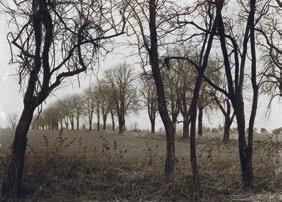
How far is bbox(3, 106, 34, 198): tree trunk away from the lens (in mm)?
17500

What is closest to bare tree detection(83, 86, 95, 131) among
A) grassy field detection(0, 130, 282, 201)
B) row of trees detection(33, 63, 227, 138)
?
row of trees detection(33, 63, 227, 138)

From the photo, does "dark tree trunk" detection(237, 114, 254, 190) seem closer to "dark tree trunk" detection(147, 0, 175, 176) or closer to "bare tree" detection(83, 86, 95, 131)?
"dark tree trunk" detection(147, 0, 175, 176)

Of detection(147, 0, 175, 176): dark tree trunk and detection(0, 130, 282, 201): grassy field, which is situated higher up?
detection(147, 0, 175, 176): dark tree trunk

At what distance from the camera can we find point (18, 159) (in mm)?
17719

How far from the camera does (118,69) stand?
266ft

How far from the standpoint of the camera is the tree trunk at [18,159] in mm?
17500

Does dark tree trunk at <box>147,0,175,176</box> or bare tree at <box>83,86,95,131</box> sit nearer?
dark tree trunk at <box>147,0,175,176</box>

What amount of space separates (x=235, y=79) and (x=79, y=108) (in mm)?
77352

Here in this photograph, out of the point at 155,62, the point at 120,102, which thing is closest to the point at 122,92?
the point at 120,102

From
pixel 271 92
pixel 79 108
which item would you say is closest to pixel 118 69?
pixel 79 108

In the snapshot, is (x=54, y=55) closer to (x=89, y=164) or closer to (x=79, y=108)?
(x=89, y=164)

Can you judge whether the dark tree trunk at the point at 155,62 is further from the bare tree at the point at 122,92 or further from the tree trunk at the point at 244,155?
the bare tree at the point at 122,92

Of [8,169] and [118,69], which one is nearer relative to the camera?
[8,169]

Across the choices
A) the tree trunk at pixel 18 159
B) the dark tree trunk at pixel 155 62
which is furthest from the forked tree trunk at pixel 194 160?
the tree trunk at pixel 18 159
